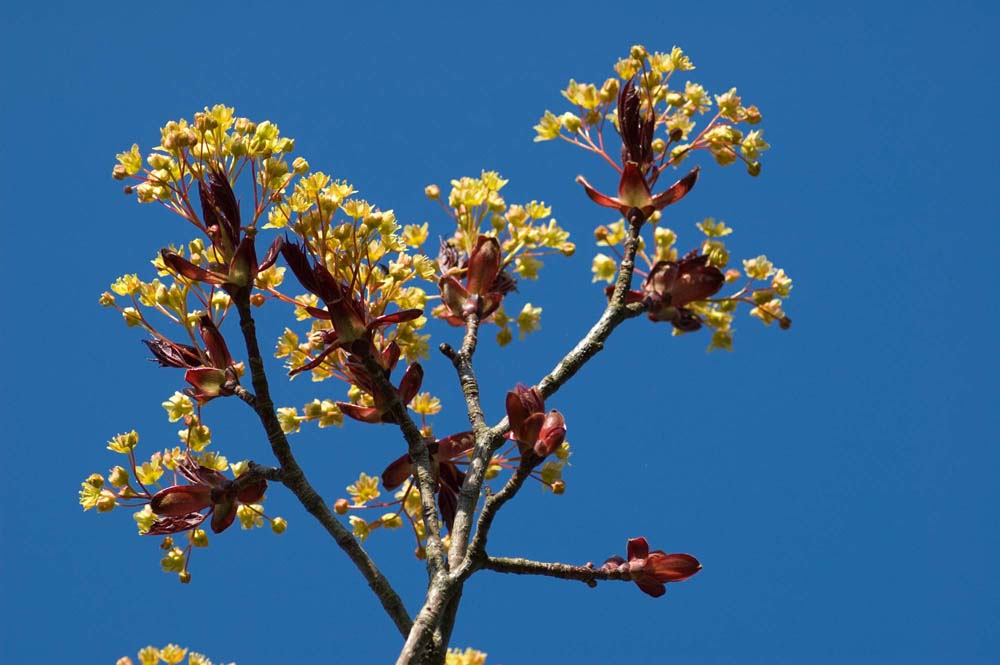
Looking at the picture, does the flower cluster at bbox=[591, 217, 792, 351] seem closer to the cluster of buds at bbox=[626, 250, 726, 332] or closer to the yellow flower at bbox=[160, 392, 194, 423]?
the cluster of buds at bbox=[626, 250, 726, 332]

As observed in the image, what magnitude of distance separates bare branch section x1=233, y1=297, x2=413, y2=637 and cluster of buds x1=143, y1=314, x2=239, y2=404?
0.15m

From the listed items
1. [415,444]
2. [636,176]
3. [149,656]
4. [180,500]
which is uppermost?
[636,176]

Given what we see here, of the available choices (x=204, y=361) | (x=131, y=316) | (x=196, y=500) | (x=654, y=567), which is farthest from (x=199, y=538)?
(x=654, y=567)

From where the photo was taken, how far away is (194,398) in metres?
3.04

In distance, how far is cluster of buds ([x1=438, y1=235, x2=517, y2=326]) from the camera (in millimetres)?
3178

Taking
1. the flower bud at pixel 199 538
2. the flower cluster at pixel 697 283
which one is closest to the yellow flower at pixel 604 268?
the flower cluster at pixel 697 283

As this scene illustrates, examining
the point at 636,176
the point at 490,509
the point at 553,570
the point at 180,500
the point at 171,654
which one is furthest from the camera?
the point at 636,176

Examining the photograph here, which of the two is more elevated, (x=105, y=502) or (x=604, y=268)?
(x=604, y=268)

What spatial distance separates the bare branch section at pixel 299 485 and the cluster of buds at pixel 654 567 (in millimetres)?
562

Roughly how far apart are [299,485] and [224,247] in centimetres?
65

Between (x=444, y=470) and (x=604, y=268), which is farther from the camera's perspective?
(x=604, y=268)

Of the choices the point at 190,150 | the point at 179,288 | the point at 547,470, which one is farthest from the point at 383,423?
the point at 190,150

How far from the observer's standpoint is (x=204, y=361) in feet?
10.1

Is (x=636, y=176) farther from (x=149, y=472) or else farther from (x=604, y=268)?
(x=149, y=472)
